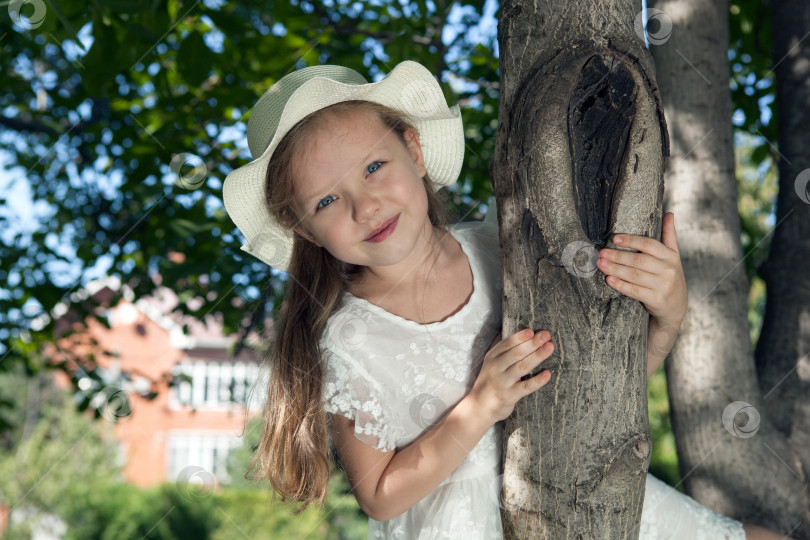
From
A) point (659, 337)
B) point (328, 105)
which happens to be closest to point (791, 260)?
point (659, 337)

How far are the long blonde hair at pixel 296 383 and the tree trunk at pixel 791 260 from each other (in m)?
1.18

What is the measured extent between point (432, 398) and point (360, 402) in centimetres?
18

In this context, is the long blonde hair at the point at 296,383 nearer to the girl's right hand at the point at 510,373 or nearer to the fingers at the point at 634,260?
the girl's right hand at the point at 510,373

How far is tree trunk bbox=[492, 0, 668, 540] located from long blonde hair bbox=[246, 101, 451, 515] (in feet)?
1.94

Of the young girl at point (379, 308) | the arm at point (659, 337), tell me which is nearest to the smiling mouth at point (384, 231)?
the young girl at point (379, 308)

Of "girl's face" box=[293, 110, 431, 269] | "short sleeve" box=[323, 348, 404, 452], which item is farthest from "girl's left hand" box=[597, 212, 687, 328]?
"short sleeve" box=[323, 348, 404, 452]

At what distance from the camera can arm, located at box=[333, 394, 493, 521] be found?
1.41 metres

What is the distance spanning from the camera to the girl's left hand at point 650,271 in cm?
112

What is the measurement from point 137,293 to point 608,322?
2937 mm

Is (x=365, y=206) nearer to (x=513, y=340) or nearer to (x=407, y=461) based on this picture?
(x=513, y=340)

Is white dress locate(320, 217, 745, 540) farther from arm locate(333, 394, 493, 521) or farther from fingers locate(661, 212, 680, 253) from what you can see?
fingers locate(661, 212, 680, 253)

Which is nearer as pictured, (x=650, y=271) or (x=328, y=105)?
(x=650, y=271)

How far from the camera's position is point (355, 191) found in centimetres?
150

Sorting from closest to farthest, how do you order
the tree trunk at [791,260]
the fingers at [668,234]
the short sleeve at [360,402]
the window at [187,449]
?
the fingers at [668,234], the short sleeve at [360,402], the tree trunk at [791,260], the window at [187,449]
